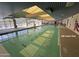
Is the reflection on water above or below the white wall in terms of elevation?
below

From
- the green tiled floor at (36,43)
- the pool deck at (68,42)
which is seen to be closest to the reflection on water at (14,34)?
the green tiled floor at (36,43)

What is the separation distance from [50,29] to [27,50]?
31 cm

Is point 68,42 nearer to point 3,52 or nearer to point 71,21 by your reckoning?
point 71,21

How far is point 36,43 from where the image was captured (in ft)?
6.20

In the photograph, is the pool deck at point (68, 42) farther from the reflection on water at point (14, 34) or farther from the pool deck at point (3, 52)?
the pool deck at point (3, 52)

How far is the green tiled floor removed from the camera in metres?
1.82

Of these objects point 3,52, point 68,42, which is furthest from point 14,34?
point 68,42

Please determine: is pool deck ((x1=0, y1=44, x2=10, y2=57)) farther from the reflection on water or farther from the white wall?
the white wall

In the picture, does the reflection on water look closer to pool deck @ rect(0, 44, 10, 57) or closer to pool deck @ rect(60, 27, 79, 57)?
pool deck @ rect(0, 44, 10, 57)

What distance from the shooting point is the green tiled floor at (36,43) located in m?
1.82

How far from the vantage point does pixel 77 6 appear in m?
1.71

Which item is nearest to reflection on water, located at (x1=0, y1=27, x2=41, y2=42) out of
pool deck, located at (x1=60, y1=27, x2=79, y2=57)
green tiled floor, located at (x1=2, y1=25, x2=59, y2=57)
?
green tiled floor, located at (x1=2, y1=25, x2=59, y2=57)

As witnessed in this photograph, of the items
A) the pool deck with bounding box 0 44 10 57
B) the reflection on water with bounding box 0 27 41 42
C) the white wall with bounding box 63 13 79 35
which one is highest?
the white wall with bounding box 63 13 79 35

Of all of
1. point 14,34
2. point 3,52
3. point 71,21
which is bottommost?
point 3,52
